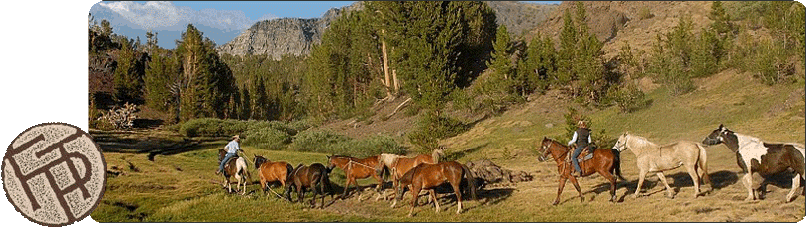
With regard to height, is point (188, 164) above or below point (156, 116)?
below

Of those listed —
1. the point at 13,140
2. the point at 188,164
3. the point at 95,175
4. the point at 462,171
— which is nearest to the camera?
the point at 13,140

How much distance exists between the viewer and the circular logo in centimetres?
984

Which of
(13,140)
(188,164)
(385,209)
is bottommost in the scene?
(385,209)

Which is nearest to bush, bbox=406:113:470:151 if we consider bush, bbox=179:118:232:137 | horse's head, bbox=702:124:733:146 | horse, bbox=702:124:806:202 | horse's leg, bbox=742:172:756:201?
bush, bbox=179:118:232:137

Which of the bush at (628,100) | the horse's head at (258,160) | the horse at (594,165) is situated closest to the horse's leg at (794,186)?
the horse at (594,165)

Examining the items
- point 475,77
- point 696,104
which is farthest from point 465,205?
point 475,77

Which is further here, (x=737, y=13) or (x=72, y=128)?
(x=737, y=13)

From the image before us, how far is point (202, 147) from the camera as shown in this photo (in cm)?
1709

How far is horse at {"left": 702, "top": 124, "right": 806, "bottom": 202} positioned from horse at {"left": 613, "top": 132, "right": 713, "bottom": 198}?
0.72m

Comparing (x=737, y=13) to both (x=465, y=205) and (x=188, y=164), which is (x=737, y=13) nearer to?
(x=465, y=205)

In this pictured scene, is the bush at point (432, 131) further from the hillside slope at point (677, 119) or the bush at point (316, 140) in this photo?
the bush at point (316, 140)

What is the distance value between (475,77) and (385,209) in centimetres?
1968

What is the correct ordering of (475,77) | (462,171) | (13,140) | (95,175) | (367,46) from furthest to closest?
(367,46)
(475,77)
(462,171)
(95,175)
(13,140)

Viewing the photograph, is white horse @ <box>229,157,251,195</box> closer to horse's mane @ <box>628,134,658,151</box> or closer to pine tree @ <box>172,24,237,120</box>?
pine tree @ <box>172,24,237,120</box>
